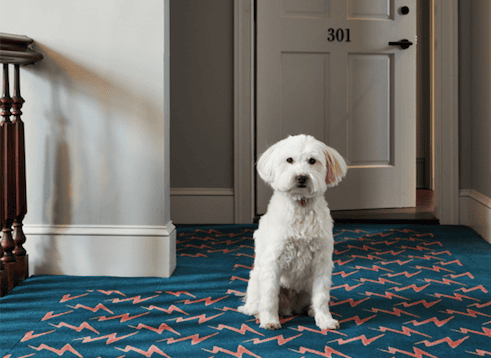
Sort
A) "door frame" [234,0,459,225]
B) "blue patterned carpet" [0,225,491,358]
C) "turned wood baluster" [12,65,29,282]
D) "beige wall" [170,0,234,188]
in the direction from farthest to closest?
"beige wall" [170,0,234,188], "door frame" [234,0,459,225], "turned wood baluster" [12,65,29,282], "blue patterned carpet" [0,225,491,358]

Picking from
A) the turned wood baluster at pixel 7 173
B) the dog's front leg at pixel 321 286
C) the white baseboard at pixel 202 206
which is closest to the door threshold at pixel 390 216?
the white baseboard at pixel 202 206

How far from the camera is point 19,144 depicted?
194cm

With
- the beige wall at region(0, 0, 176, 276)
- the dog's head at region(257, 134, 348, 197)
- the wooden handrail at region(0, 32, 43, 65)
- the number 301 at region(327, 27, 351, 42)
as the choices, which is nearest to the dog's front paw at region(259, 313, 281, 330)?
the dog's head at region(257, 134, 348, 197)

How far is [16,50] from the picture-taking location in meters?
1.90

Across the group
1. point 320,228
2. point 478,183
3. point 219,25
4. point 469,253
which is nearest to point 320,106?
point 219,25

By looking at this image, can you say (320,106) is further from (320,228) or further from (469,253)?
(320,228)

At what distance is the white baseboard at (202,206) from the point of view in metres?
3.28

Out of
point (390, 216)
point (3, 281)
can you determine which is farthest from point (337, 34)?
point (3, 281)

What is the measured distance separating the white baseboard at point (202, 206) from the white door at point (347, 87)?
223mm

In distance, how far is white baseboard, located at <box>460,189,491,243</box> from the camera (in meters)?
2.77

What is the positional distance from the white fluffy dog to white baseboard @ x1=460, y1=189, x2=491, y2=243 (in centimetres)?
161

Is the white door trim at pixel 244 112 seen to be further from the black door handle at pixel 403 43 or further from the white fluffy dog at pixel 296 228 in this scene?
the white fluffy dog at pixel 296 228

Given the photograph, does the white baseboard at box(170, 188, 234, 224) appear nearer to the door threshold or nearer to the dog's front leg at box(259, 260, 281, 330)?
the door threshold

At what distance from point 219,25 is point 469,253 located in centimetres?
202
